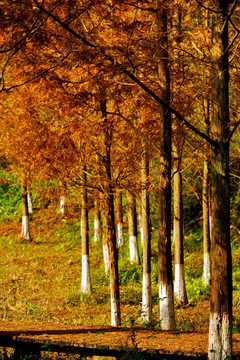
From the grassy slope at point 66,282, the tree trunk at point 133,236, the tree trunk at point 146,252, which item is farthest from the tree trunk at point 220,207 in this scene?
the tree trunk at point 133,236

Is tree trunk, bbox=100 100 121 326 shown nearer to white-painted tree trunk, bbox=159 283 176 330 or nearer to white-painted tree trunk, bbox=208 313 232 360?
white-painted tree trunk, bbox=159 283 176 330

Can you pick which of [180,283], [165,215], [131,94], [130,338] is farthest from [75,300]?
[131,94]

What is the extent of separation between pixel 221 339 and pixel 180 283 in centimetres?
855

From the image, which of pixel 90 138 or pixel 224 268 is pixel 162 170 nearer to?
pixel 90 138

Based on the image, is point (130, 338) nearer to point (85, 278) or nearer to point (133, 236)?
point (85, 278)

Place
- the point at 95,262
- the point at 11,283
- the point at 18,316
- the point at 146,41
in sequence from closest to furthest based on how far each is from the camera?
the point at 146,41, the point at 18,316, the point at 11,283, the point at 95,262

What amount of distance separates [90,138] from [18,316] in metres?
6.79

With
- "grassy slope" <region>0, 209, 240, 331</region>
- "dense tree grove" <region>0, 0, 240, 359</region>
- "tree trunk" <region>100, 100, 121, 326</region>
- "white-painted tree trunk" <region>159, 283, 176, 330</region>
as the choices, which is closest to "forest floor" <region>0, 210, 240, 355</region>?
"grassy slope" <region>0, 209, 240, 331</region>

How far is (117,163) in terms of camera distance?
415 inches

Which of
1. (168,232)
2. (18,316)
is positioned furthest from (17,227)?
(168,232)

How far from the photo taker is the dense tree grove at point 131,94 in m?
5.87

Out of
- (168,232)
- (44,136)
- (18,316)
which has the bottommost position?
(18,316)

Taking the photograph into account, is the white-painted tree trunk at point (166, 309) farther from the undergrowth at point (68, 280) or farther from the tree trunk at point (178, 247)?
the tree trunk at point (178, 247)

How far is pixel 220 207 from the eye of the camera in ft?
19.2
